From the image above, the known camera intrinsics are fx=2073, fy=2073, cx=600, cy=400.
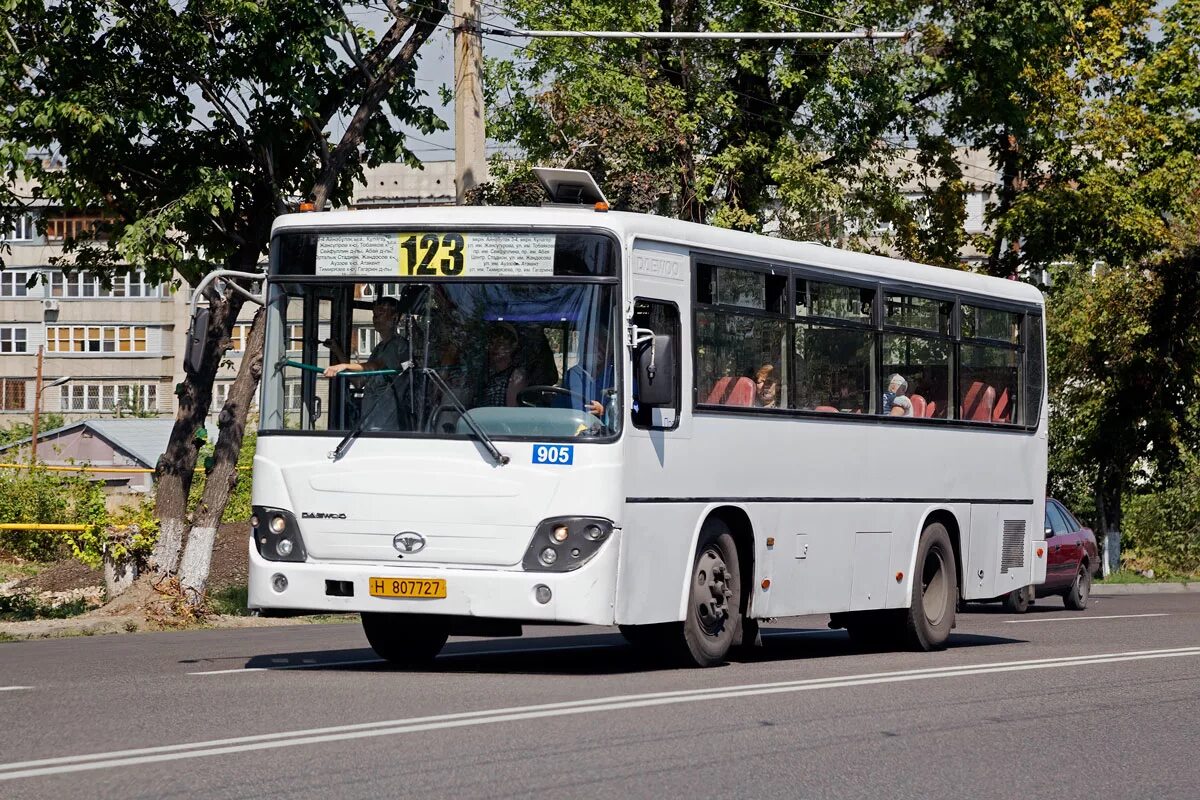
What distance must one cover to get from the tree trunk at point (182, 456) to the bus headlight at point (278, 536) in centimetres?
821

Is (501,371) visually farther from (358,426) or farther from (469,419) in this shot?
(358,426)

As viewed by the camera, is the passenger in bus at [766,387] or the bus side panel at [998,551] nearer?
the passenger in bus at [766,387]

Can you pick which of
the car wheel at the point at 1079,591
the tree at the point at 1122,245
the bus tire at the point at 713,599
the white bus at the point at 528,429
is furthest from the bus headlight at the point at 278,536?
the tree at the point at 1122,245

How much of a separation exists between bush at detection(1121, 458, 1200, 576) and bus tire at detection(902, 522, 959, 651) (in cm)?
2765

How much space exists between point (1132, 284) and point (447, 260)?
3036cm

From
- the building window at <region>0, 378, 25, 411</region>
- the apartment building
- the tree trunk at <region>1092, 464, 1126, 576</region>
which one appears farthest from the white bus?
the building window at <region>0, 378, 25, 411</region>

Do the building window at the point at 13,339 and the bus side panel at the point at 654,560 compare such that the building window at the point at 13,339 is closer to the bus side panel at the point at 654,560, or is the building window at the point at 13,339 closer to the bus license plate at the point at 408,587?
the bus side panel at the point at 654,560

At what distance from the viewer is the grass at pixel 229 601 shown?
74.4 ft

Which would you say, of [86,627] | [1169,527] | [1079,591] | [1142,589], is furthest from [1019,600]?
[1169,527]

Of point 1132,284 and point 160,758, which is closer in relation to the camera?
point 160,758

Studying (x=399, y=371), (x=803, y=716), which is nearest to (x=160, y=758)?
(x=803, y=716)

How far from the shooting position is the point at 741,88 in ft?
105

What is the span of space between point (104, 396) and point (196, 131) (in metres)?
74.1

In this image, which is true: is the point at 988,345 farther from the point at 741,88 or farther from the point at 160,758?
the point at 741,88
